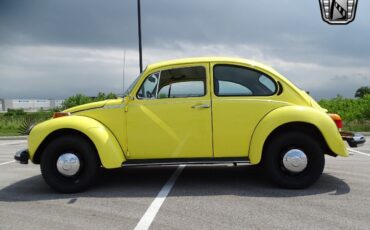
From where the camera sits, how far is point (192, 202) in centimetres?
515

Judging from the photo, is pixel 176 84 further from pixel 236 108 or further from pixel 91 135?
pixel 91 135

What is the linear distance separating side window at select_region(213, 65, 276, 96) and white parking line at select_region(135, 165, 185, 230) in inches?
60.8

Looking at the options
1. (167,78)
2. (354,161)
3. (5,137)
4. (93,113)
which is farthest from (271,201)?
(5,137)

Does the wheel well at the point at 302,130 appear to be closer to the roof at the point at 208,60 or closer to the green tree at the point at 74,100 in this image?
the roof at the point at 208,60

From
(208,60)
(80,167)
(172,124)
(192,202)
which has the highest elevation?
(208,60)

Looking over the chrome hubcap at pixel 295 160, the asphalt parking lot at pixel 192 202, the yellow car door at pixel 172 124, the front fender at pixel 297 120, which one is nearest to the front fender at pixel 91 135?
the yellow car door at pixel 172 124

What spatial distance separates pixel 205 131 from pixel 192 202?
1.09 metres

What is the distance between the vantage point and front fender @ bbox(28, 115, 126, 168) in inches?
224

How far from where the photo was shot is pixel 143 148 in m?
5.88

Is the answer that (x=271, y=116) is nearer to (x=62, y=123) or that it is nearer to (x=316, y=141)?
(x=316, y=141)

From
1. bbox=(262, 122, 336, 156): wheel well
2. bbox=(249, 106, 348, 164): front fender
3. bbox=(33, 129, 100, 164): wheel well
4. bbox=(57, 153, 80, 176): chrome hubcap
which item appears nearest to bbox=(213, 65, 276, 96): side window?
bbox=(249, 106, 348, 164): front fender

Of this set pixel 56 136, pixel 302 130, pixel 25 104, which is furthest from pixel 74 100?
pixel 25 104

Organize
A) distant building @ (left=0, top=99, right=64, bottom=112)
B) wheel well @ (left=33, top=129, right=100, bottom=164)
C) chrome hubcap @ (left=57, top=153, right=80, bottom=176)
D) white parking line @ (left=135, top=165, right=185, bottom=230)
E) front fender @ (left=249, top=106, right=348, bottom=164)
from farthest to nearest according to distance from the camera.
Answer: distant building @ (left=0, top=99, right=64, bottom=112) → wheel well @ (left=33, top=129, right=100, bottom=164) → chrome hubcap @ (left=57, top=153, right=80, bottom=176) → front fender @ (left=249, top=106, right=348, bottom=164) → white parking line @ (left=135, top=165, right=185, bottom=230)

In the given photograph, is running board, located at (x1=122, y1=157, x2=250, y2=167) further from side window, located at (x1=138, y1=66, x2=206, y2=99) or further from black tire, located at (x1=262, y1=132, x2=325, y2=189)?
side window, located at (x1=138, y1=66, x2=206, y2=99)
